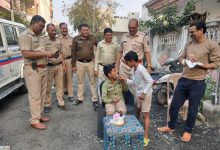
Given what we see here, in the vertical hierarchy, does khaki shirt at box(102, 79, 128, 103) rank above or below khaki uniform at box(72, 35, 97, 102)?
below

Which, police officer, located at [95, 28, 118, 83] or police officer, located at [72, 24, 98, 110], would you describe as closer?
police officer, located at [95, 28, 118, 83]

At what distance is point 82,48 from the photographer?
16.6 ft

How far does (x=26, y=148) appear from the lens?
3.46 m

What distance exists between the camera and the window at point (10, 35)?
5359 millimetres

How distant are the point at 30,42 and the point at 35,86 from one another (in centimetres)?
78

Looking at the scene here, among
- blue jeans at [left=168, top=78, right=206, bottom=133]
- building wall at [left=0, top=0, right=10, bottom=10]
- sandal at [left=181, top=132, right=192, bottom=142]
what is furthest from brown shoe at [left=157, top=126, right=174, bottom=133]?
building wall at [left=0, top=0, right=10, bottom=10]

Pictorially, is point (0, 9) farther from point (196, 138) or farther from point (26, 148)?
point (196, 138)

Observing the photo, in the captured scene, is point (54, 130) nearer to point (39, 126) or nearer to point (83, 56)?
point (39, 126)

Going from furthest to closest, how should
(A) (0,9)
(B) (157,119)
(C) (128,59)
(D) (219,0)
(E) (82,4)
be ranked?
(E) (82,4)
(A) (0,9)
(D) (219,0)
(B) (157,119)
(C) (128,59)

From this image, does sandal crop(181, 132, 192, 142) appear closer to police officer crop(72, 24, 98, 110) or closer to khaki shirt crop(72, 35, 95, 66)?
police officer crop(72, 24, 98, 110)

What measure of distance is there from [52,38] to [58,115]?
1.68 m

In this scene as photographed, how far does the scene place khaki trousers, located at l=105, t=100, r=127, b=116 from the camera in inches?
139

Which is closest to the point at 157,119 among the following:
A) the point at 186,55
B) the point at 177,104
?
the point at 177,104

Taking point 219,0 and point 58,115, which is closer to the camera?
point 58,115
